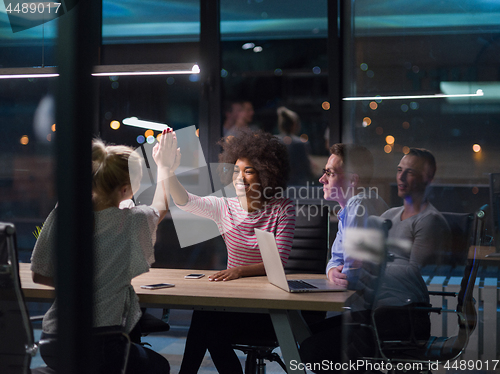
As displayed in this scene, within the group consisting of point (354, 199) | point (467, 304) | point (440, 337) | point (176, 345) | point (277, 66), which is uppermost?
point (277, 66)

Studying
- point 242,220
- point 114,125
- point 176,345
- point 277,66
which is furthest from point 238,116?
point 176,345

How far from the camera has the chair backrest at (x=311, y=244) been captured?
2512 mm

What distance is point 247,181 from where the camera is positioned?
2578mm

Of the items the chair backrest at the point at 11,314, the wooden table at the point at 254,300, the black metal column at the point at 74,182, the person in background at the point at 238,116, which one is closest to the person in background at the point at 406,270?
the wooden table at the point at 254,300

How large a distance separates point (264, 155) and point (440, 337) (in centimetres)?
140

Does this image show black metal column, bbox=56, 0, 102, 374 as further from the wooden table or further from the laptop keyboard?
the laptop keyboard

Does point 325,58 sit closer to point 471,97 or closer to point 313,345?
point 471,97

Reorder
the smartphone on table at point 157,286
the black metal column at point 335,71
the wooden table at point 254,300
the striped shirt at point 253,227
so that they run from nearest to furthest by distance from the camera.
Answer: the wooden table at point 254,300, the smartphone on table at point 157,286, the striped shirt at point 253,227, the black metal column at point 335,71

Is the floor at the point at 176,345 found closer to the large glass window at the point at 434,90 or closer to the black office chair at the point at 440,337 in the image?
the black office chair at the point at 440,337

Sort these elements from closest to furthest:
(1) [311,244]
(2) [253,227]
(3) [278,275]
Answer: (3) [278,275] → (2) [253,227] → (1) [311,244]

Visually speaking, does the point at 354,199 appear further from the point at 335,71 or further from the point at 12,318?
the point at 335,71

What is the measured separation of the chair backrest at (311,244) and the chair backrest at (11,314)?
4.70 feet

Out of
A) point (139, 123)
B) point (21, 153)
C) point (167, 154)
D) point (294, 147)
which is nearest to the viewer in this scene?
point (21, 153)

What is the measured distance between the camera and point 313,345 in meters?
1.92
